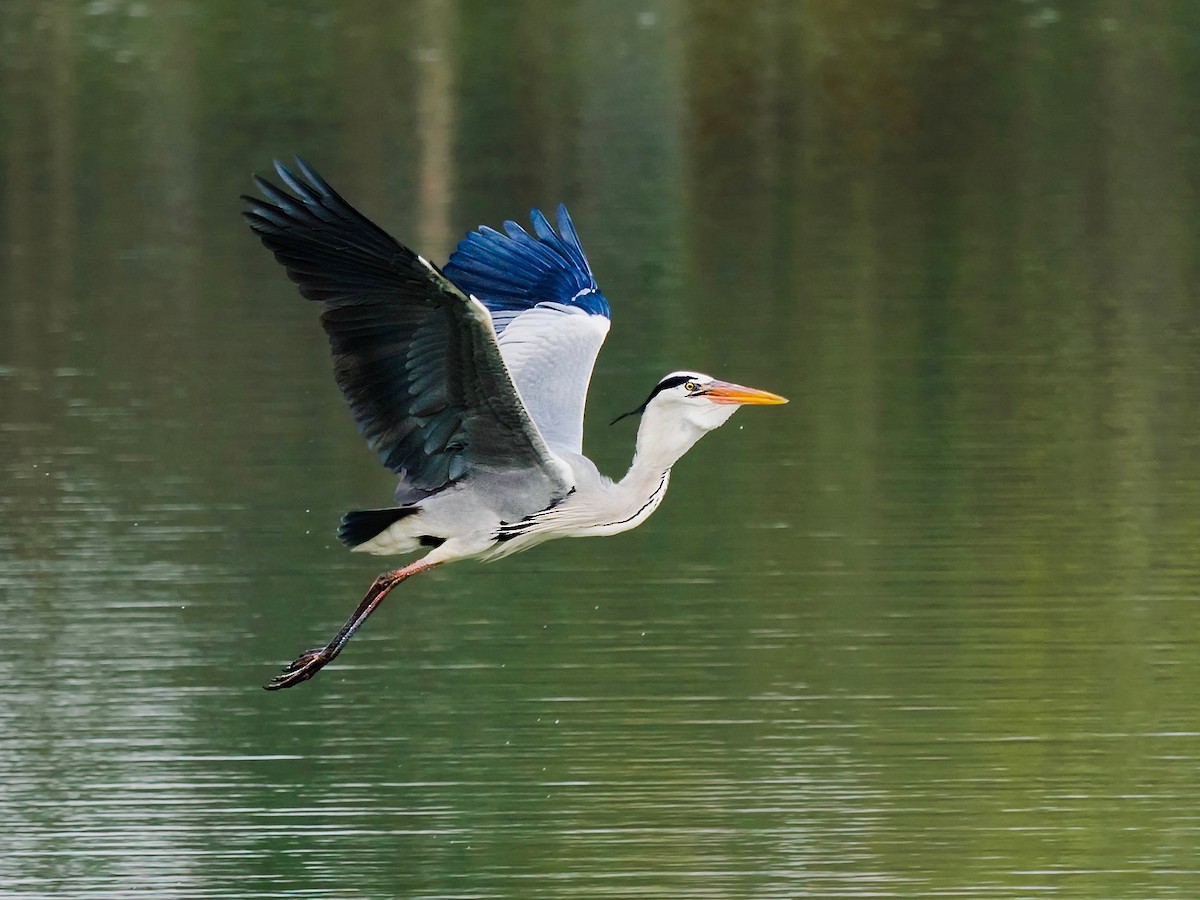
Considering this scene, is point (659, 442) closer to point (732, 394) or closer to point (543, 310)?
point (732, 394)

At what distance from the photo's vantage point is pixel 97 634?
12.7 m

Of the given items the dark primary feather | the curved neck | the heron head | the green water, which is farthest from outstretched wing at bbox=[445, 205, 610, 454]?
the green water

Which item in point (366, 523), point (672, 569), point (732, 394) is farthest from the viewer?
point (672, 569)

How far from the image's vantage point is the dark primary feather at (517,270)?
11.8m

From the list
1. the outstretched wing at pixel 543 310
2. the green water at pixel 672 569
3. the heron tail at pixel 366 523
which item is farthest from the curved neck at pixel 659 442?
the green water at pixel 672 569

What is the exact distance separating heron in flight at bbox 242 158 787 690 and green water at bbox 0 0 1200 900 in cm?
105

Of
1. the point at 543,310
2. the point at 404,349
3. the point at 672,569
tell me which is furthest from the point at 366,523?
the point at 672,569

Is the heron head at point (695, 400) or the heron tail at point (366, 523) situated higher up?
the heron head at point (695, 400)

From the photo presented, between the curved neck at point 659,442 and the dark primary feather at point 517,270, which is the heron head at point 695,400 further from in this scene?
the dark primary feather at point 517,270

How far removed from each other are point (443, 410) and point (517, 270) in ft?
7.17

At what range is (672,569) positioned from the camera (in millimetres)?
13766

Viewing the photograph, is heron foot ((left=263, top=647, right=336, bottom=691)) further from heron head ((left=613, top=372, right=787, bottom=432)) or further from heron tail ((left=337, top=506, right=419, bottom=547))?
heron head ((left=613, top=372, right=787, bottom=432))

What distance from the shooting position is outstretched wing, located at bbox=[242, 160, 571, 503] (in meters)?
9.20

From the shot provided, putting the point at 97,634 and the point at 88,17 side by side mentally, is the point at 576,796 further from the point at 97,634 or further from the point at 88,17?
the point at 88,17
